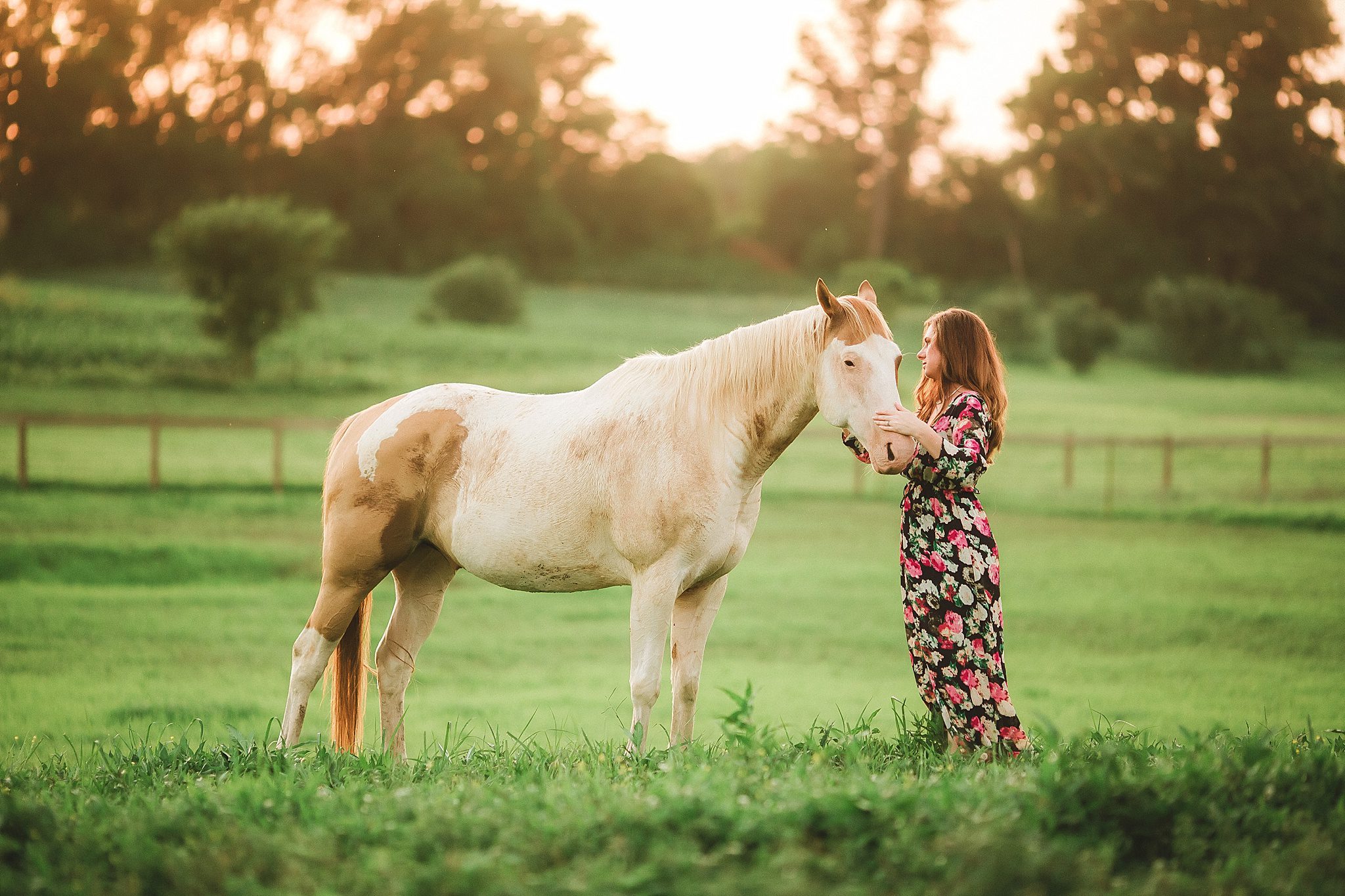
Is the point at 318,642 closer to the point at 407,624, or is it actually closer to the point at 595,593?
the point at 407,624

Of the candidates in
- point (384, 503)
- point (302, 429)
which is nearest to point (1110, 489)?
point (302, 429)

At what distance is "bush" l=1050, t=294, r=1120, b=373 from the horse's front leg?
25.9 m

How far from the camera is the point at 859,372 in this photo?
11.2 feet

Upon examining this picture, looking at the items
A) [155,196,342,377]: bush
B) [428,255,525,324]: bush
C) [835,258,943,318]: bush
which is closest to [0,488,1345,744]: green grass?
[155,196,342,377]: bush

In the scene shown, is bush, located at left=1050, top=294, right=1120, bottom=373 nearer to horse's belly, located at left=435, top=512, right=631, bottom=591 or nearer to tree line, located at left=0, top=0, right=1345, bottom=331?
tree line, located at left=0, top=0, right=1345, bottom=331

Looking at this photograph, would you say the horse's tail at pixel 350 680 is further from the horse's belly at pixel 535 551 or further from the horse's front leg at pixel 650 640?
the horse's front leg at pixel 650 640

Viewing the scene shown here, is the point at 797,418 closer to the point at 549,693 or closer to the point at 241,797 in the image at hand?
the point at 241,797

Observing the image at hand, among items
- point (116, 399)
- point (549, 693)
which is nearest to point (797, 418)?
point (549, 693)

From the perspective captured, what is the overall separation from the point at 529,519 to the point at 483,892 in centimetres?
174

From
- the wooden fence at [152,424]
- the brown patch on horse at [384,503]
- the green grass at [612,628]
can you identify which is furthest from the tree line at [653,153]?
the brown patch on horse at [384,503]

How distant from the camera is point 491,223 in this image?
3416 centimetres

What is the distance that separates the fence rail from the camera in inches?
523

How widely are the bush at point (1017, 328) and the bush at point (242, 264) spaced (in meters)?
18.9

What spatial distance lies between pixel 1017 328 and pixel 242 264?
20.9 metres
